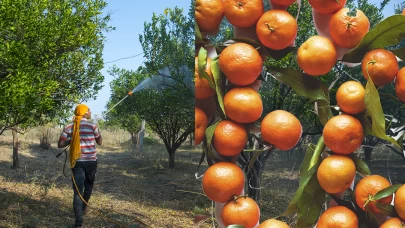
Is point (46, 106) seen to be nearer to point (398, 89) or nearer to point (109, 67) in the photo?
point (109, 67)

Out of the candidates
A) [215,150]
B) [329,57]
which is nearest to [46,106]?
[215,150]

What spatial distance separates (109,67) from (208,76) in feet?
15.3

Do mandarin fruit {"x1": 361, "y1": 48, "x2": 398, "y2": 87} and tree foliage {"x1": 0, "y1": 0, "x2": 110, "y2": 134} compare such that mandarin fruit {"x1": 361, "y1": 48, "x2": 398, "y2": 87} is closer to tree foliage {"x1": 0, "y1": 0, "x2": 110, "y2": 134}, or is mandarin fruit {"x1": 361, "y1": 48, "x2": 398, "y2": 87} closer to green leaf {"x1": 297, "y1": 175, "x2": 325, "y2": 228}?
green leaf {"x1": 297, "y1": 175, "x2": 325, "y2": 228}

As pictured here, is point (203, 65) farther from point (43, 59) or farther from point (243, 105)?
point (43, 59)

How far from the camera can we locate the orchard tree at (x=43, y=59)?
11.1 ft

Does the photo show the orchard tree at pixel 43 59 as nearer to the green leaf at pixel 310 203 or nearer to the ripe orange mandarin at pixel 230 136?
the ripe orange mandarin at pixel 230 136

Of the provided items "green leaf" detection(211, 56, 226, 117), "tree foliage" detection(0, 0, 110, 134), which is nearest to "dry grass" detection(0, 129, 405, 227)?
"tree foliage" detection(0, 0, 110, 134)

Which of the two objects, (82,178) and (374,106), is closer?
(374,106)

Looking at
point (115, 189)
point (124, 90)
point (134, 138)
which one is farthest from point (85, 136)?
point (134, 138)

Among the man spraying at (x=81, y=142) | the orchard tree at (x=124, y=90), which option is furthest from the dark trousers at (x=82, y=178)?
the orchard tree at (x=124, y=90)

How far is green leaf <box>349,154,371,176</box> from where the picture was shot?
0.93 m

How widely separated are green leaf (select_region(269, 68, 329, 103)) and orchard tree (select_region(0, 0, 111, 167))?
2.59 m

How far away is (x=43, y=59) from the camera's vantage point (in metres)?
3.97

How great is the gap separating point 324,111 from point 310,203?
0.21 metres
